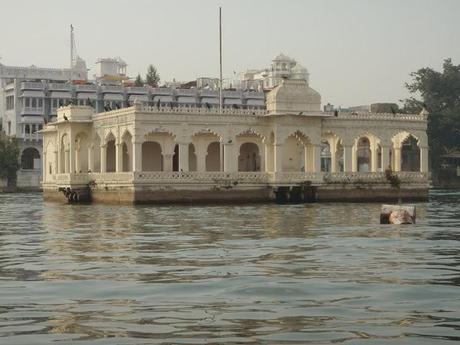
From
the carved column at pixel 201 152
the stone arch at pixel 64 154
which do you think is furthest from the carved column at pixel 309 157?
the stone arch at pixel 64 154

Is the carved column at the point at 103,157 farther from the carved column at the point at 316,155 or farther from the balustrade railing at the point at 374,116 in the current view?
the balustrade railing at the point at 374,116

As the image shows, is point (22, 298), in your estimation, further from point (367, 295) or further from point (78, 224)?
point (78, 224)

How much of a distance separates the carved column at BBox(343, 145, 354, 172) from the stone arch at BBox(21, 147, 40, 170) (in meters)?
49.3

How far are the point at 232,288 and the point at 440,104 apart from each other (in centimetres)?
8489

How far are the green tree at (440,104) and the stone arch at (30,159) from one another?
129ft

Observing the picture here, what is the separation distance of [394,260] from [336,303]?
17.3 feet

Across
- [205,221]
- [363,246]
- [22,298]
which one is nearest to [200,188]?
[205,221]

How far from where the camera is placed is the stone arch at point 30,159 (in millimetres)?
95000

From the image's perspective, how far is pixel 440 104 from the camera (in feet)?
308

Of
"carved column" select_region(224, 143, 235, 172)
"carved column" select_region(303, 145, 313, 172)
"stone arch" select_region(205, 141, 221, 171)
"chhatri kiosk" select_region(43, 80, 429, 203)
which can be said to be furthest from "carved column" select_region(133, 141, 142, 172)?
"carved column" select_region(303, 145, 313, 172)

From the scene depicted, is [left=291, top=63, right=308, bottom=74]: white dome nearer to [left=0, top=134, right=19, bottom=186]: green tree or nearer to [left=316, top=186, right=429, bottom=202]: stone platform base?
[left=0, top=134, right=19, bottom=186]: green tree

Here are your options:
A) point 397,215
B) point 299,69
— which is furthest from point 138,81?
point 397,215

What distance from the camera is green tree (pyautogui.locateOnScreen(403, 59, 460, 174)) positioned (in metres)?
89.4

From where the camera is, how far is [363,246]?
62.7 feet
